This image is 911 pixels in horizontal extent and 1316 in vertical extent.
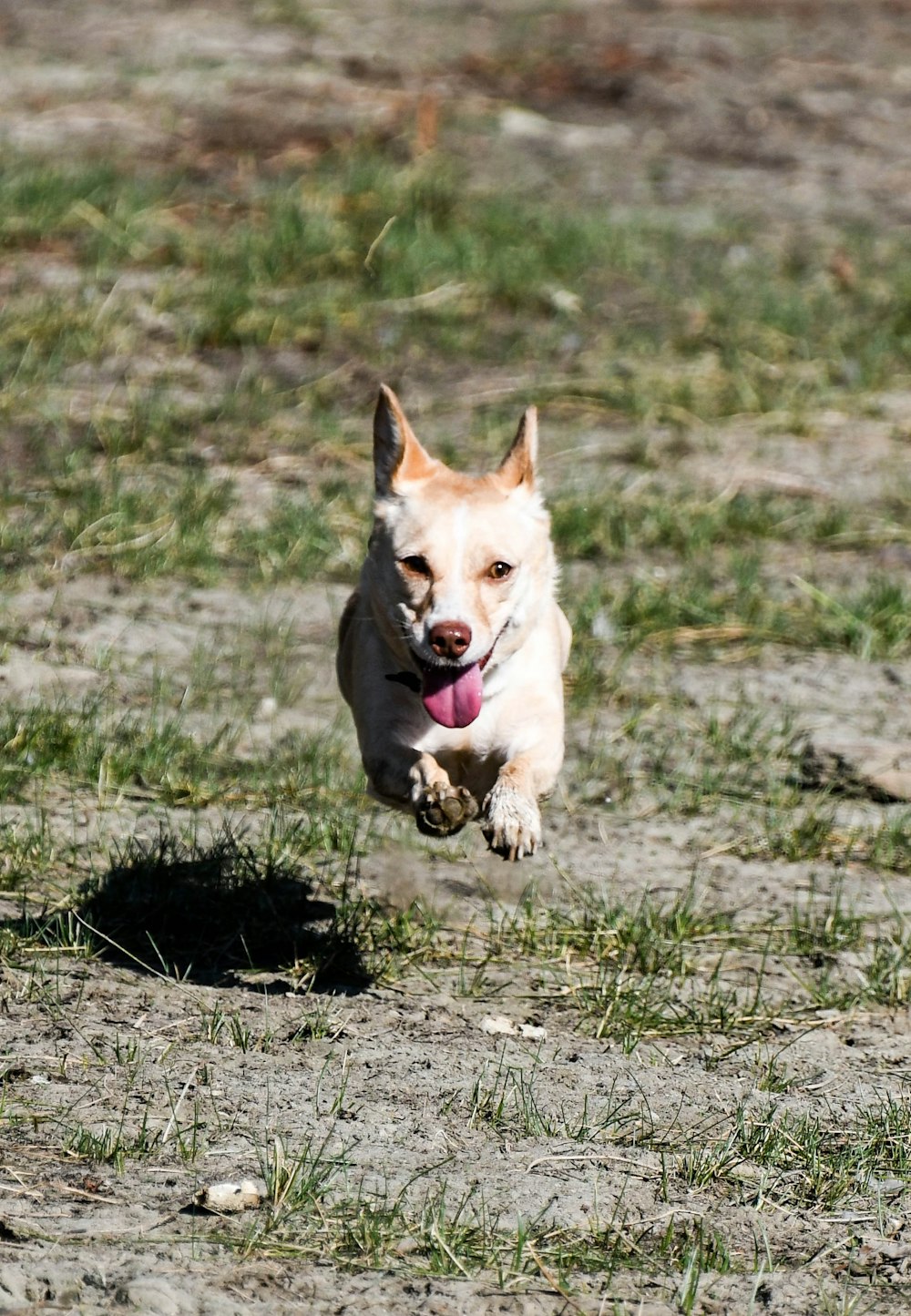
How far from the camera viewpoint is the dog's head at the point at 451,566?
4199mm

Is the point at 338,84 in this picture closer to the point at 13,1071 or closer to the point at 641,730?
the point at 641,730

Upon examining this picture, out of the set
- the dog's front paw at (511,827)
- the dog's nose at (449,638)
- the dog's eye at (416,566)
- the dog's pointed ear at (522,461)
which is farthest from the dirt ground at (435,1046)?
the dog's pointed ear at (522,461)

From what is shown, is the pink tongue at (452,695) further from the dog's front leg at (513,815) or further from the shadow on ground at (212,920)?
the shadow on ground at (212,920)

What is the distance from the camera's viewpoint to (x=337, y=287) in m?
9.70

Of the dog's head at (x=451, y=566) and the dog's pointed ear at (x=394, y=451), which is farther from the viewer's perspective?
the dog's pointed ear at (x=394, y=451)

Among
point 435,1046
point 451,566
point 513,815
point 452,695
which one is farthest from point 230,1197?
point 451,566

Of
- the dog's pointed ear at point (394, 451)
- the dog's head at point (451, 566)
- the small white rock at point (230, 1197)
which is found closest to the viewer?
the small white rock at point (230, 1197)

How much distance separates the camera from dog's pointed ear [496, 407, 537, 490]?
184 inches

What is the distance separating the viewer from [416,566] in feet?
14.1

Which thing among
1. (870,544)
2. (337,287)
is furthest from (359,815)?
(337,287)

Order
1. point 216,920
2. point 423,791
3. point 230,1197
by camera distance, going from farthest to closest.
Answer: point 216,920, point 423,791, point 230,1197

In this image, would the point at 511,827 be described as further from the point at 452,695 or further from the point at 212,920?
the point at 212,920

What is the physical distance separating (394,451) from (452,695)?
0.74 m

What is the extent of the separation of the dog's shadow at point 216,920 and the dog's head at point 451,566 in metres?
0.91
